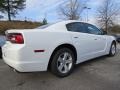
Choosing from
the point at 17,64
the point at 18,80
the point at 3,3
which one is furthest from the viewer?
the point at 3,3

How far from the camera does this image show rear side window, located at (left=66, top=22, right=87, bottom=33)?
177 inches

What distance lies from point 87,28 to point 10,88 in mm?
2887

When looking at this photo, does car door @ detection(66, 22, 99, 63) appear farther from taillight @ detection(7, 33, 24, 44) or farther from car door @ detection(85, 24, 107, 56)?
taillight @ detection(7, 33, 24, 44)

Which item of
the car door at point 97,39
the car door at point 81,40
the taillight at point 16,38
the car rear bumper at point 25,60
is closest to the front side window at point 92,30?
Answer: the car door at point 97,39

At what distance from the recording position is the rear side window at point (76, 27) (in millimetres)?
4507

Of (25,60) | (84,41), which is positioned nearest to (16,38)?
(25,60)

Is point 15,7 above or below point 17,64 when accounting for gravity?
above

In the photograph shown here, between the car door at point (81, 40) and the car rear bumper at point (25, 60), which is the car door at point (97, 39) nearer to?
the car door at point (81, 40)

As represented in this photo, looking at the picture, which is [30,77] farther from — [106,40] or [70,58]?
[106,40]

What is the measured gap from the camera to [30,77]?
13.8ft

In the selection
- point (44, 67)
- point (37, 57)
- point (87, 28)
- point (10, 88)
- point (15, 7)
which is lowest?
point (10, 88)


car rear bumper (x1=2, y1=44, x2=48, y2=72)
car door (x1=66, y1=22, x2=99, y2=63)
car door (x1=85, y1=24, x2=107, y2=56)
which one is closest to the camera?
car rear bumper (x1=2, y1=44, x2=48, y2=72)

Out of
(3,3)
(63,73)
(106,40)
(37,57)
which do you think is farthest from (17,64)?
(3,3)

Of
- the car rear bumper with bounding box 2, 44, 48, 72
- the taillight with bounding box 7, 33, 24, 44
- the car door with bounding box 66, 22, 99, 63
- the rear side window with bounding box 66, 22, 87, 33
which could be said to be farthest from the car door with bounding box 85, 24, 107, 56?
the taillight with bounding box 7, 33, 24, 44
